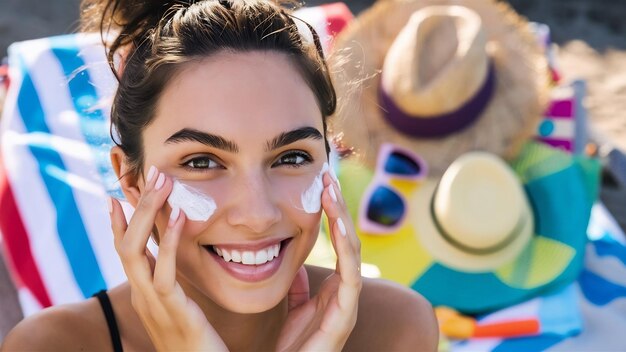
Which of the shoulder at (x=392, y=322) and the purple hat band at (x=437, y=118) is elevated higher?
the shoulder at (x=392, y=322)

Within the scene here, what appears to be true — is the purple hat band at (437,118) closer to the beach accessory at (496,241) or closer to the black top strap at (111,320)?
the beach accessory at (496,241)

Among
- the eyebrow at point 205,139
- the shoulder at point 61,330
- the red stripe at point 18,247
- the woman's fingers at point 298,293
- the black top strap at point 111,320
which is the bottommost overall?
the red stripe at point 18,247

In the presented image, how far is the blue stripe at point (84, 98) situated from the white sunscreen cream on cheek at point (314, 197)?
4.19 feet

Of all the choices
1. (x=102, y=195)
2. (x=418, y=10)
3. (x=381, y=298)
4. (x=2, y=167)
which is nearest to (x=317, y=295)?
(x=381, y=298)

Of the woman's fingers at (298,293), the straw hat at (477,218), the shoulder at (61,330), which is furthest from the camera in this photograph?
the straw hat at (477,218)

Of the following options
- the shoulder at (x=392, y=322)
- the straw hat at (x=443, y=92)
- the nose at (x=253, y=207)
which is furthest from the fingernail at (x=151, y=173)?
the straw hat at (x=443, y=92)

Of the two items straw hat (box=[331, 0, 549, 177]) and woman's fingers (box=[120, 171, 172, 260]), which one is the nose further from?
straw hat (box=[331, 0, 549, 177])

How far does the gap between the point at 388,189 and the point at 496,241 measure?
46 cm

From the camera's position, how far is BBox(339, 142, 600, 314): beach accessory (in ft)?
10.3

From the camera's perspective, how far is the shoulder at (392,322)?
76.2 inches

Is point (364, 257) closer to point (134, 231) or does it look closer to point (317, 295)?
point (317, 295)

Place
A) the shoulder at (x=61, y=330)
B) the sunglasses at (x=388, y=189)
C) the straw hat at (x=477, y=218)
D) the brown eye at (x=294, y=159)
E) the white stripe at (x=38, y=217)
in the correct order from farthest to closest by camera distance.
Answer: the sunglasses at (x=388, y=189), the straw hat at (x=477, y=218), the white stripe at (x=38, y=217), the shoulder at (x=61, y=330), the brown eye at (x=294, y=159)

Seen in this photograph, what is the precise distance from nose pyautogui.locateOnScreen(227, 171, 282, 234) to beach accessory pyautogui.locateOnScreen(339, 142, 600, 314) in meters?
1.70

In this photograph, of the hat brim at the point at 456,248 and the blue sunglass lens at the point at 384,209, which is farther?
the blue sunglass lens at the point at 384,209
